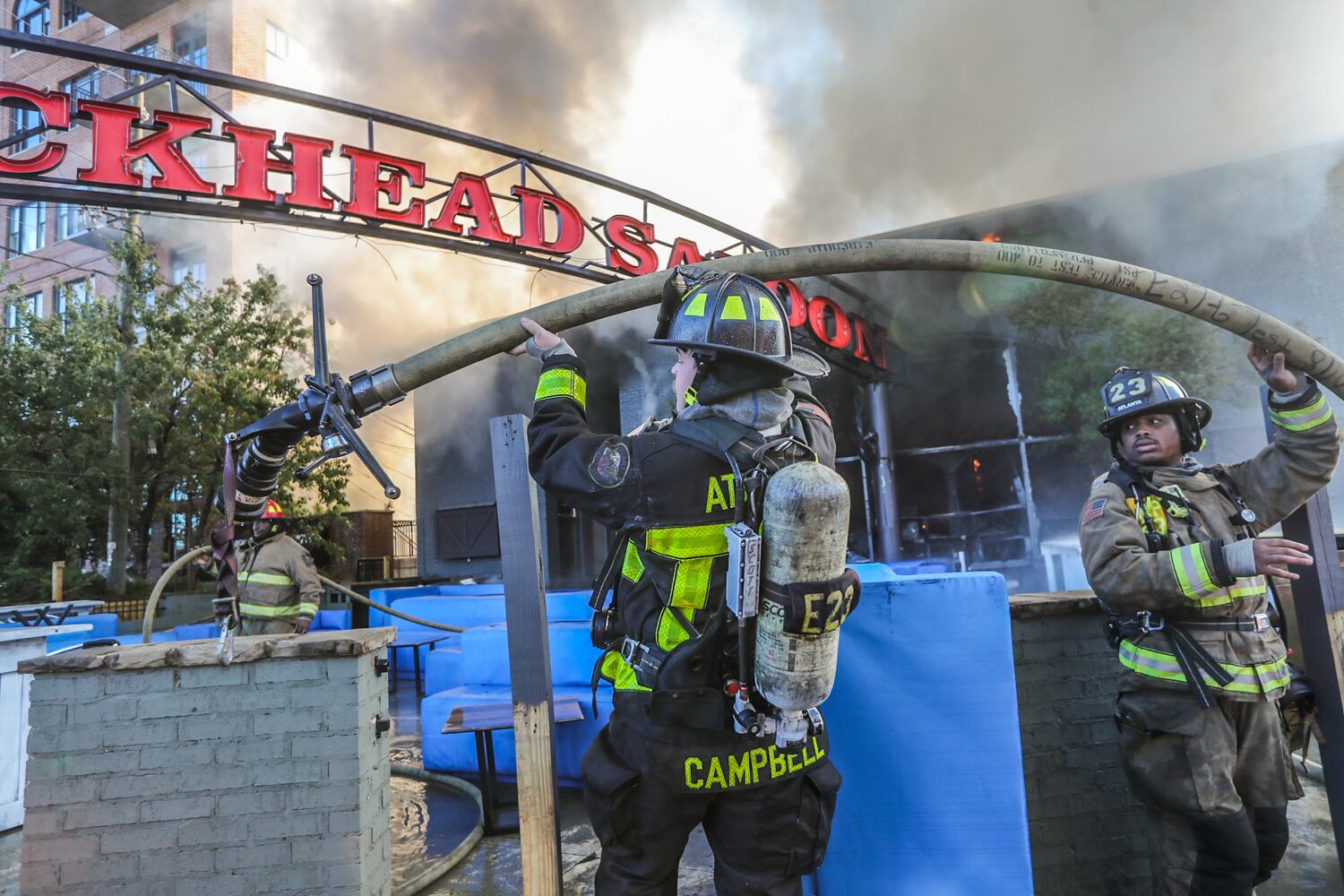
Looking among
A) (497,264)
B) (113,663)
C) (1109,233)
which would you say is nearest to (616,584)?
(113,663)

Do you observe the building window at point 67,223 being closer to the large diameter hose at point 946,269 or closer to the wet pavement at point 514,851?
the wet pavement at point 514,851

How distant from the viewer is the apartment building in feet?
47.0

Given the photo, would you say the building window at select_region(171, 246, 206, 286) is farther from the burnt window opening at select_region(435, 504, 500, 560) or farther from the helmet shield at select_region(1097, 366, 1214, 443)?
the helmet shield at select_region(1097, 366, 1214, 443)

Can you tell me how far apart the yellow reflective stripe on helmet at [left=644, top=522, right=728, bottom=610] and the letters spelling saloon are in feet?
14.8

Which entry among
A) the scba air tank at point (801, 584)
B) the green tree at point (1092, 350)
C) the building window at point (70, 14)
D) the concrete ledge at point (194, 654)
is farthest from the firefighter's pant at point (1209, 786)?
the building window at point (70, 14)

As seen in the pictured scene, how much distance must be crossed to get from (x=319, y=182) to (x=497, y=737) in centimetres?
634

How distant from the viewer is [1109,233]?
10812 millimetres

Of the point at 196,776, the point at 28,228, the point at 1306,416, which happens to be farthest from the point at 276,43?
the point at 1306,416

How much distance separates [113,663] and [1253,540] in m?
3.47

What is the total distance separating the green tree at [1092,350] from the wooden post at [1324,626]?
23.1ft

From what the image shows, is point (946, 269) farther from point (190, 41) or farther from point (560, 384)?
point (190, 41)

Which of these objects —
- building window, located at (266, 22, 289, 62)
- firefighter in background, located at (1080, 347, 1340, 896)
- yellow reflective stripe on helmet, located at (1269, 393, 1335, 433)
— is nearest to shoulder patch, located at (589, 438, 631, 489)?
firefighter in background, located at (1080, 347, 1340, 896)

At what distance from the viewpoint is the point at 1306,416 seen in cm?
223

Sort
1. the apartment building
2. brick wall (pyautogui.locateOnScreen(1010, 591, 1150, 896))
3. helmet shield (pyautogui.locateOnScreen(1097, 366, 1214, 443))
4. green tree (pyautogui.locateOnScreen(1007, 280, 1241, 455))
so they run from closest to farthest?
helmet shield (pyautogui.locateOnScreen(1097, 366, 1214, 443)), brick wall (pyautogui.locateOnScreen(1010, 591, 1150, 896)), green tree (pyautogui.locateOnScreen(1007, 280, 1241, 455)), the apartment building
